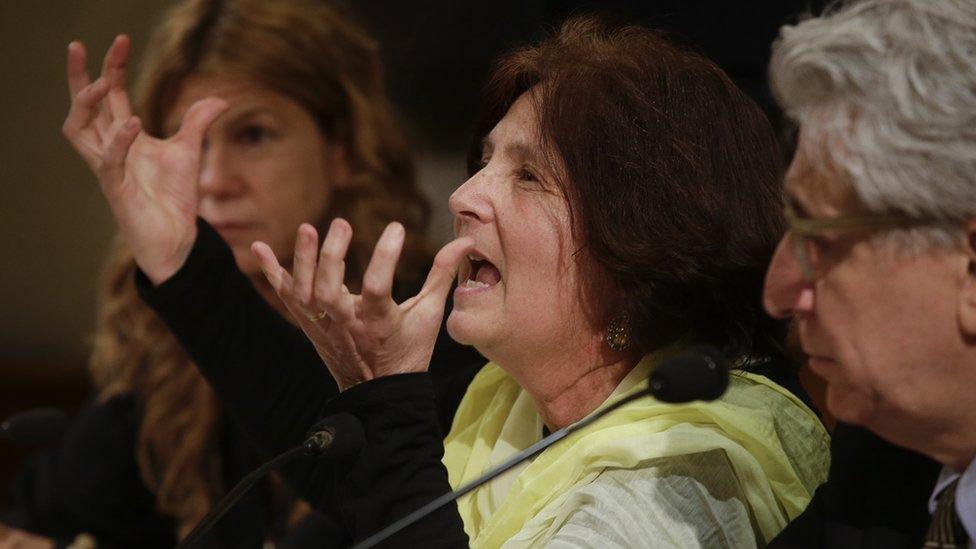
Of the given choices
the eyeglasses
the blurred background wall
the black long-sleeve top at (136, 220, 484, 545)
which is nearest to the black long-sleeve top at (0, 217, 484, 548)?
the black long-sleeve top at (136, 220, 484, 545)

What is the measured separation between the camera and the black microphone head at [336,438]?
144cm

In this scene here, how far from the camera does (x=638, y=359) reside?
171 cm

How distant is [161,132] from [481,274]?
1222mm

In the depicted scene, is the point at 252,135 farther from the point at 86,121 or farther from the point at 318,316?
the point at 318,316

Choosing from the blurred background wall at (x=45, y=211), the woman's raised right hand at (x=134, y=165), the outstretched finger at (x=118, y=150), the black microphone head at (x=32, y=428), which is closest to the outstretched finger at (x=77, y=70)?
the woman's raised right hand at (x=134, y=165)

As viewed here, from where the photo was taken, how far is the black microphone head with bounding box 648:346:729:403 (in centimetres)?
126

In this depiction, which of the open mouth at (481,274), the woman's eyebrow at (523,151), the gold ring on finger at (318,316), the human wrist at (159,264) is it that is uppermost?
the woman's eyebrow at (523,151)

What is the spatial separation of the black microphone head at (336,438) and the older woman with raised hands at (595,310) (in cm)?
3

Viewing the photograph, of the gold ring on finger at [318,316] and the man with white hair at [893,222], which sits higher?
the man with white hair at [893,222]

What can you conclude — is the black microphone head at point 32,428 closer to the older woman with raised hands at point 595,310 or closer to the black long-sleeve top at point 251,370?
the black long-sleeve top at point 251,370

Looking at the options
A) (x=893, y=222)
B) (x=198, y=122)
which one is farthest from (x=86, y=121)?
(x=893, y=222)

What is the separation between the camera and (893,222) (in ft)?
3.87

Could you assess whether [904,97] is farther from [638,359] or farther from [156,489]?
[156,489]

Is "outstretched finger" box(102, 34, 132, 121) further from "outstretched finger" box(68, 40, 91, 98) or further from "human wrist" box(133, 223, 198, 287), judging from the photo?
"human wrist" box(133, 223, 198, 287)
